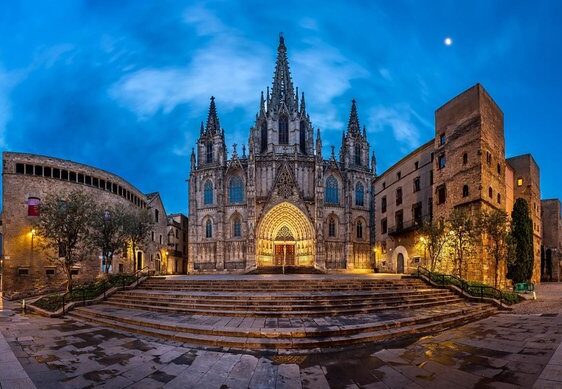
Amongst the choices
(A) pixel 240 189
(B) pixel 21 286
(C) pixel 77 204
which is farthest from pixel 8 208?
(A) pixel 240 189

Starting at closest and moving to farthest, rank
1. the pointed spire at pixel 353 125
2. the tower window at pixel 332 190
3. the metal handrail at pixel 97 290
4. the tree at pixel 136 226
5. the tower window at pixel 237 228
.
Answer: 1. the metal handrail at pixel 97 290
2. the tree at pixel 136 226
3. the tower window at pixel 237 228
4. the tower window at pixel 332 190
5. the pointed spire at pixel 353 125

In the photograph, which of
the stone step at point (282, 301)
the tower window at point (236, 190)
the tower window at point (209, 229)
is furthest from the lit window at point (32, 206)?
the tower window at point (236, 190)

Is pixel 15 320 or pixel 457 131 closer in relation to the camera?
pixel 15 320

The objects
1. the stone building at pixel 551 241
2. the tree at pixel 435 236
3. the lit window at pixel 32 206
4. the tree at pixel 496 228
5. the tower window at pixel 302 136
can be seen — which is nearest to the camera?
the tree at pixel 496 228

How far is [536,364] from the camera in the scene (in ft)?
21.2

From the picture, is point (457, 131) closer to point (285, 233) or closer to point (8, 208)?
point (285, 233)

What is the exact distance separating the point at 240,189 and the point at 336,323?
111ft

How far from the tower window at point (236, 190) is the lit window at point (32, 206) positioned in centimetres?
2172

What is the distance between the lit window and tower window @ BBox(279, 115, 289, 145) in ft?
98.8

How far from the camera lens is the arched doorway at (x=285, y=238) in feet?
131

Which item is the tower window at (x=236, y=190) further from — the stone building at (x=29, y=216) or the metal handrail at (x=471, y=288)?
the metal handrail at (x=471, y=288)

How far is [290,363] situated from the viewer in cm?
712

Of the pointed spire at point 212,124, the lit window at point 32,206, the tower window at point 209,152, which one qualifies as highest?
the pointed spire at point 212,124

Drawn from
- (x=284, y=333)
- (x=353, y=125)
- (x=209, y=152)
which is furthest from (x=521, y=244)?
(x=209, y=152)
